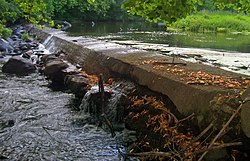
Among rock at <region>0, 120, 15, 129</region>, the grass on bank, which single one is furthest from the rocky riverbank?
the grass on bank

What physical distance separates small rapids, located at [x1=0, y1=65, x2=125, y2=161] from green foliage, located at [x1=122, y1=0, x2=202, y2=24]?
2401mm

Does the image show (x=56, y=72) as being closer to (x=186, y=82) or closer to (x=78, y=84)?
(x=78, y=84)

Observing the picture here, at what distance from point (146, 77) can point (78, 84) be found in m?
2.66

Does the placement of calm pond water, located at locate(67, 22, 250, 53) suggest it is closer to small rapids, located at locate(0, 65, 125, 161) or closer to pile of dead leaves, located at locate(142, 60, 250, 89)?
pile of dead leaves, located at locate(142, 60, 250, 89)

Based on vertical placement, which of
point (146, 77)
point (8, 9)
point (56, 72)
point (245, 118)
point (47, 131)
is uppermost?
point (8, 9)

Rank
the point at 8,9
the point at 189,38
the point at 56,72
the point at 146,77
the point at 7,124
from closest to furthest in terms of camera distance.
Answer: the point at 146,77, the point at 7,124, the point at 56,72, the point at 8,9, the point at 189,38

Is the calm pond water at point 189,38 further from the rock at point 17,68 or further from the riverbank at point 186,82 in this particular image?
the riverbank at point 186,82

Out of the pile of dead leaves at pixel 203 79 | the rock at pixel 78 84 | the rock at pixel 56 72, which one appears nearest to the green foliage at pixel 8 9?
the rock at pixel 56 72

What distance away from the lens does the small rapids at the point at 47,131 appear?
572 centimetres

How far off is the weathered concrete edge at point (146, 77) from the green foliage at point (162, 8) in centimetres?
131

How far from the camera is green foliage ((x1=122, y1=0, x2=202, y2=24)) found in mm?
4582

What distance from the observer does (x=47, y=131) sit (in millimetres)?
6766

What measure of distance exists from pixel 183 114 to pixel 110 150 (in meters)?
1.42

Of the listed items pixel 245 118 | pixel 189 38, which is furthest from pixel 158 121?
pixel 189 38
